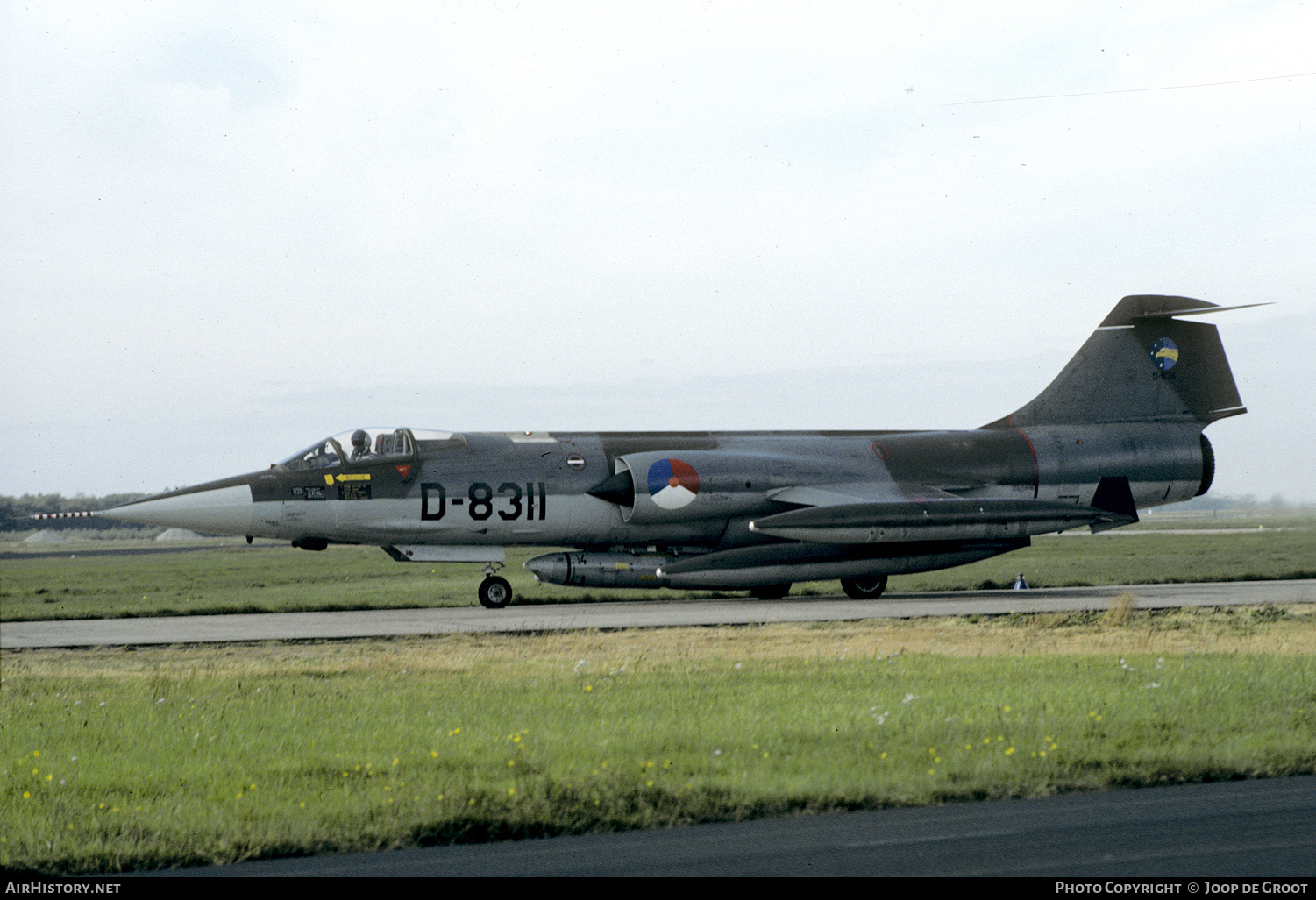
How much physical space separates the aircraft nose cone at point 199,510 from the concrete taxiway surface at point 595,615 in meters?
1.83

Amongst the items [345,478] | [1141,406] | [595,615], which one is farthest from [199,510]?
[1141,406]

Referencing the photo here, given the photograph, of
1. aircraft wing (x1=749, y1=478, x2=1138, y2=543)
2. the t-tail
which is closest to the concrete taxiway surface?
aircraft wing (x1=749, y1=478, x2=1138, y2=543)

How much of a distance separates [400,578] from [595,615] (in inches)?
516

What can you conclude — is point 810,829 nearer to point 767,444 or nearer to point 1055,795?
point 1055,795

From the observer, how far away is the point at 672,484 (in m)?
24.0

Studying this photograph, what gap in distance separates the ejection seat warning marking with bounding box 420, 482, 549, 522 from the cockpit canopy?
904 mm

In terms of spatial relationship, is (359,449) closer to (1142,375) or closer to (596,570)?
(596,570)

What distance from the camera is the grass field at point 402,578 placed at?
23922mm

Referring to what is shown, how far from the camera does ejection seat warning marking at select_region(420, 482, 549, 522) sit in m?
23.0

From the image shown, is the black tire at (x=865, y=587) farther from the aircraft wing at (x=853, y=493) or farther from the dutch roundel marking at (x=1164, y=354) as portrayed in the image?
the dutch roundel marking at (x=1164, y=354)

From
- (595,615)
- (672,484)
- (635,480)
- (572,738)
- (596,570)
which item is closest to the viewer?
(572,738)

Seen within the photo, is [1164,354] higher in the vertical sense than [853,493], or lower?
higher

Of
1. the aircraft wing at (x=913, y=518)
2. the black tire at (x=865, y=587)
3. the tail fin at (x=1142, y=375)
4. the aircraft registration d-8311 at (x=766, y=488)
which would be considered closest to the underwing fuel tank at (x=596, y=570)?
the aircraft registration d-8311 at (x=766, y=488)

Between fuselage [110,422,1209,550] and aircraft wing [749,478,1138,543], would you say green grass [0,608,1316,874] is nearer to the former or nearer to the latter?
fuselage [110,422,1209,550]
